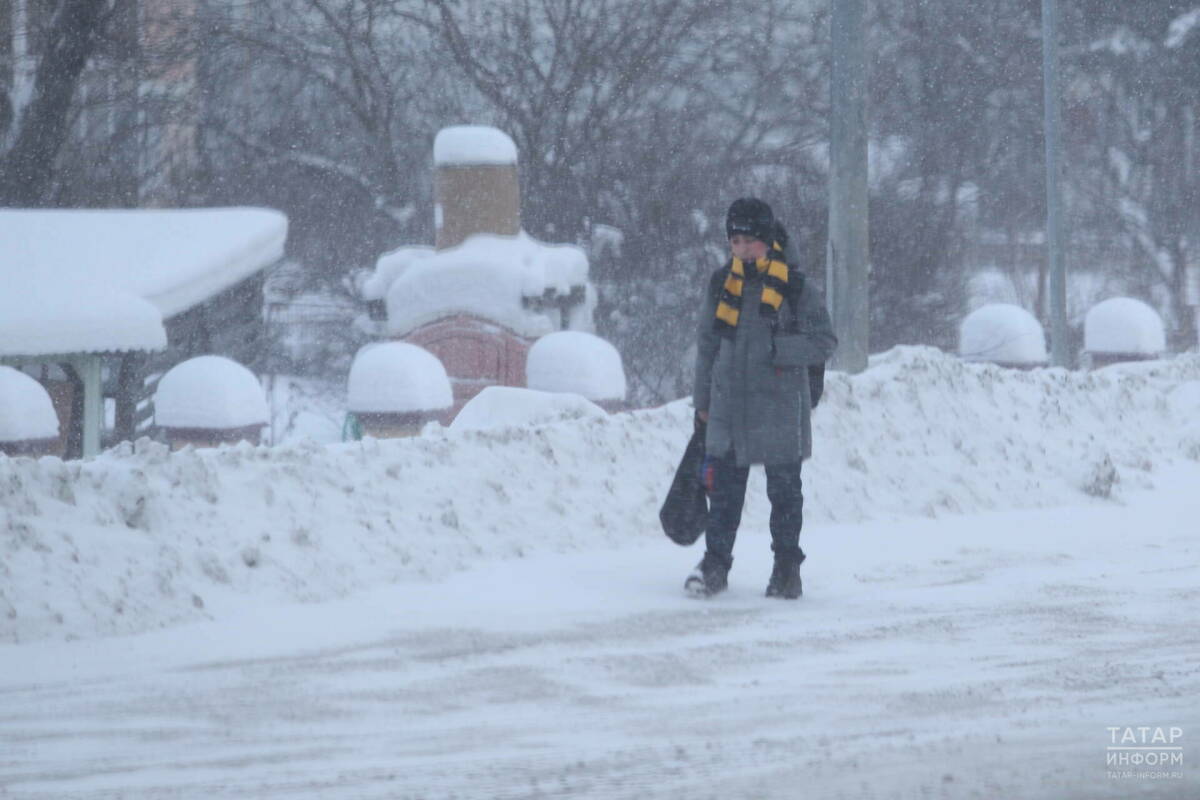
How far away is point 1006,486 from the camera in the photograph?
9.78 m

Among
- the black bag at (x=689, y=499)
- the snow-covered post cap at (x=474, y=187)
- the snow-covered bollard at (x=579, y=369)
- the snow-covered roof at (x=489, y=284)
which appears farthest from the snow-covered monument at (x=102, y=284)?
the black bag at (x=689, y=499)

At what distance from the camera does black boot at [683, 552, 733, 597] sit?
23.1 ft

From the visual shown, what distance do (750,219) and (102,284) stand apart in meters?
8.36

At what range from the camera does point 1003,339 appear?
716 inches

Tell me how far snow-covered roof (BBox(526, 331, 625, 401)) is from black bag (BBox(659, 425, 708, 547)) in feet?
23.2

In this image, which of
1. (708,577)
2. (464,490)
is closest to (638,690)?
(708,577)

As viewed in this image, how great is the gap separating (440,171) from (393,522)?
1041cm

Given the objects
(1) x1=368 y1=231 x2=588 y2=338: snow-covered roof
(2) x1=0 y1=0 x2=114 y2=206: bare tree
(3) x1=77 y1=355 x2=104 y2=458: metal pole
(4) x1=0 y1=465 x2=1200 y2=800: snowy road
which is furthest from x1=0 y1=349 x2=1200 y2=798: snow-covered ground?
(2) x1=0 y1=0 x2=114 y2=206: bare tree

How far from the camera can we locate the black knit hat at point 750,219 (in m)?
6.79

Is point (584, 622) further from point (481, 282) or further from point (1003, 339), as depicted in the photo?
point (1003, 339)

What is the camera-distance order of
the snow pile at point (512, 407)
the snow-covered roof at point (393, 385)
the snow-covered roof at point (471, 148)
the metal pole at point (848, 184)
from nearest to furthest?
the metal pole at point (848, 184)
the snow pile at point (512, 407)
the snow-covered roof at point (393, 385)
the snow-covered roof at point (471, 148)

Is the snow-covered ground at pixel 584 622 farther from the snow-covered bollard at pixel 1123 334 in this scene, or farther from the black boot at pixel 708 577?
the snow-covered bollard at pixel 1123 334

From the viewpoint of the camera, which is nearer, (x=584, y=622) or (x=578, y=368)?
(x=584, y=622)

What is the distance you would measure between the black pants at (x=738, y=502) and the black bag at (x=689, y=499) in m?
Result: 0.12
